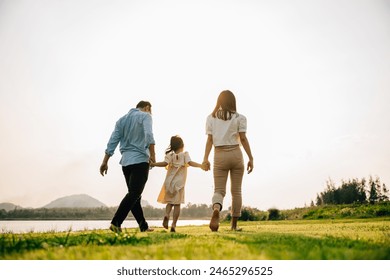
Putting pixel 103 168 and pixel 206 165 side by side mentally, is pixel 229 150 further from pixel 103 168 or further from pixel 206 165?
pixel 103 168

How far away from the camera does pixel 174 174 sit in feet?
26.1

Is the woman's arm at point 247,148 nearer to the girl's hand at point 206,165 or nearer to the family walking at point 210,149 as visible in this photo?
the family walking at point 210,149

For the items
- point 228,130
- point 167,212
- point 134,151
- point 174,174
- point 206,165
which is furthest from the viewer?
point 174,174

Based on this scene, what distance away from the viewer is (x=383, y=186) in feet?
85.7

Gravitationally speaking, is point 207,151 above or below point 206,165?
above

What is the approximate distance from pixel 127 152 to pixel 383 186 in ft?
79.4

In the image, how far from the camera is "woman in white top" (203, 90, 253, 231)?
6.82 metres

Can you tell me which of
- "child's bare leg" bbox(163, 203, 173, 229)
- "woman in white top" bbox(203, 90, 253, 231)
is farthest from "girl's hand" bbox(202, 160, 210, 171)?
"child's bare leg" bbox(163, 203, 173, 229)

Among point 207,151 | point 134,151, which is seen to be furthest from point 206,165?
point 134,151

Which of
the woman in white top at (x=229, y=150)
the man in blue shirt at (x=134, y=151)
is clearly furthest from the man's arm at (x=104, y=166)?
the woman in white top at (x=229, y=150)

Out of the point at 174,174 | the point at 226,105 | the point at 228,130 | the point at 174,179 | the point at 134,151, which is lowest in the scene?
the point at 174,179

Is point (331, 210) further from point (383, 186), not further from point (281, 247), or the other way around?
point (281, 247)

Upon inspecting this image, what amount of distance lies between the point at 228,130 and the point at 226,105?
0.49 m
